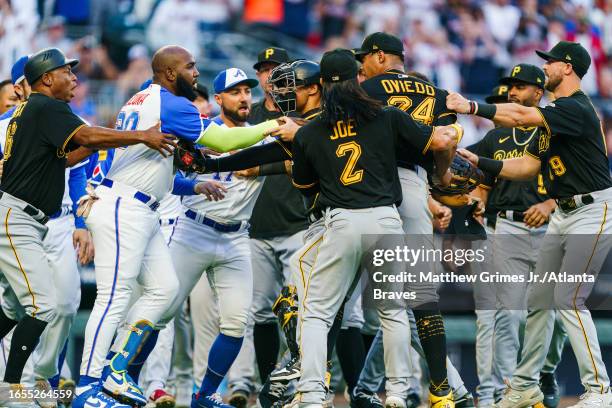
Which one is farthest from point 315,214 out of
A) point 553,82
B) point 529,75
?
point 529,75

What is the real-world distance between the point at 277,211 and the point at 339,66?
2.35 m

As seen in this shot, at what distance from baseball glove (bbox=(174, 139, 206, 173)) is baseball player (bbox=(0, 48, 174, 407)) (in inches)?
25.1

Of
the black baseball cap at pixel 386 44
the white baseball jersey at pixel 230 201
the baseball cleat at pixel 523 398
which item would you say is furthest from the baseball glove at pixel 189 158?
the baseball cleat at pixel 523 398

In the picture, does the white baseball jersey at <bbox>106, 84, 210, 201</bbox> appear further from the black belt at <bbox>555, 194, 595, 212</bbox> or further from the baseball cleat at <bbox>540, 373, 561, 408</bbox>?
the baseball cleat at <bbox>540, 373, 561, 408</bbox>

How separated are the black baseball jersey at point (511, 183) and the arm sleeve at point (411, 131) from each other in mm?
2354

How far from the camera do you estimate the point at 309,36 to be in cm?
1516

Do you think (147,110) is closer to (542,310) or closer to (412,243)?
(412,243)

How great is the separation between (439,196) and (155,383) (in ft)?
9.44

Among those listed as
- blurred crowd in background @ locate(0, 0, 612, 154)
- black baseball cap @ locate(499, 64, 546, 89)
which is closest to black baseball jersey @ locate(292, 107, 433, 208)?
black baseball cap @ locate(499, 64, 546, 89)

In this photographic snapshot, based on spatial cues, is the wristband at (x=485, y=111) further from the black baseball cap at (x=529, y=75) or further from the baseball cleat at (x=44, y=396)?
the baseball cleat at (x=44, y=396)

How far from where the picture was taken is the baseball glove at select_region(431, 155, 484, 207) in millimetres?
6914

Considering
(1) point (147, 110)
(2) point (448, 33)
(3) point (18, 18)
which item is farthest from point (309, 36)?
(1) point (147, 110)

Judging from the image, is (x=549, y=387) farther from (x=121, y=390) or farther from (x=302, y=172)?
(x=121, y=390)

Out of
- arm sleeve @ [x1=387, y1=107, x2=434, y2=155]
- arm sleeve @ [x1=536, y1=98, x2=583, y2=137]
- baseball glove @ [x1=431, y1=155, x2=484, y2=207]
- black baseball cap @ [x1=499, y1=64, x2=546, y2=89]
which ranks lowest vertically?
baseball glove @ [x1=431, y1=155, x2=484, y2=207]
